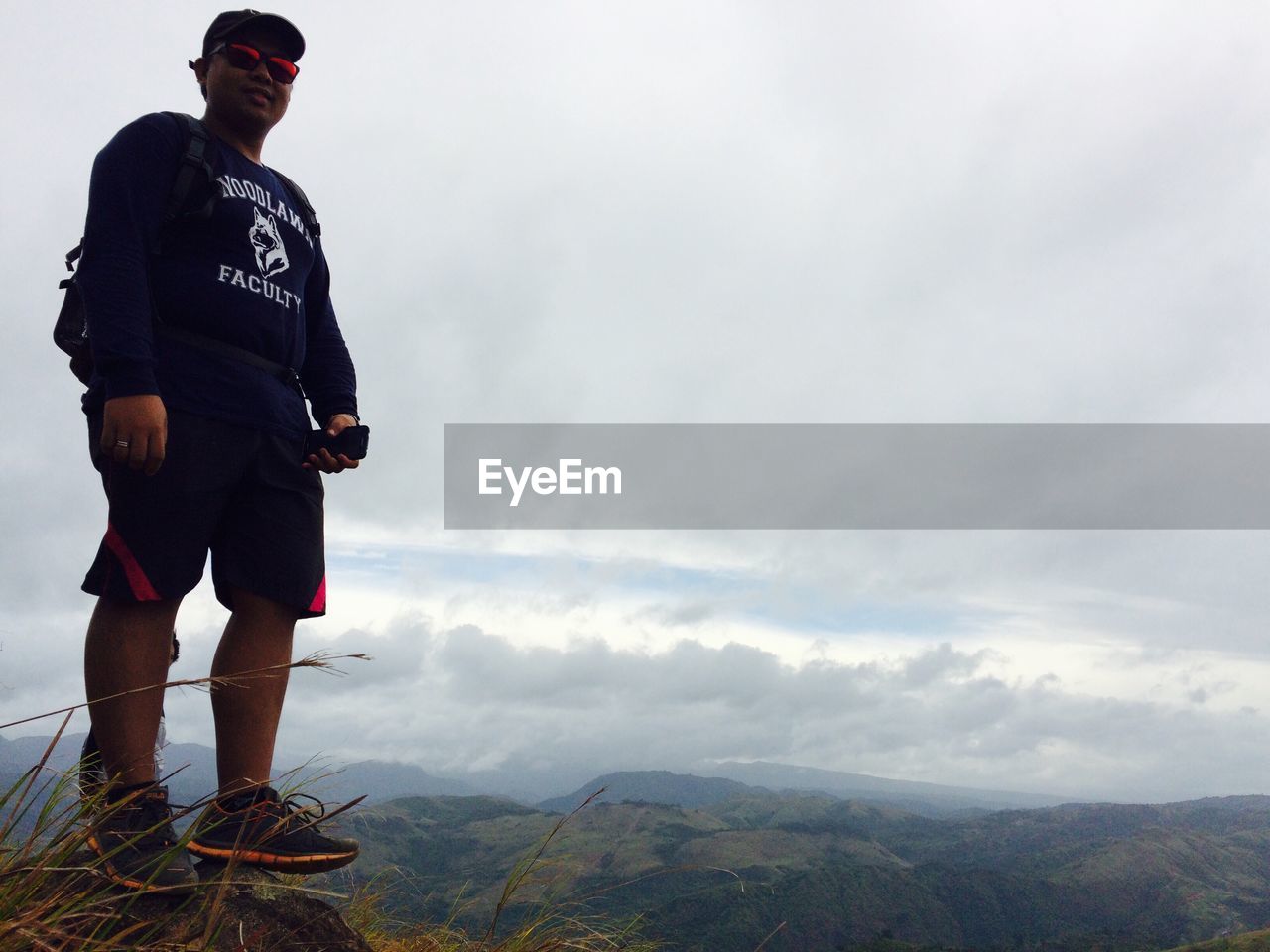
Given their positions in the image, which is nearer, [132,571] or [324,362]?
[132,571]

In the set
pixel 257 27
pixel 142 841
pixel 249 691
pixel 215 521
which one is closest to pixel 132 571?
pixel 215 521

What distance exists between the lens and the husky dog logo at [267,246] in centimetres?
371

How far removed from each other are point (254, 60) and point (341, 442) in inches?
65.8

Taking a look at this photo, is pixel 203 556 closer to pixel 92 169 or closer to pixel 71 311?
pixel 71 311

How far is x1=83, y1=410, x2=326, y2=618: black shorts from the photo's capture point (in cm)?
315

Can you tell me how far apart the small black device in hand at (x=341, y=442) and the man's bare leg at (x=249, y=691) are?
66 centimetres

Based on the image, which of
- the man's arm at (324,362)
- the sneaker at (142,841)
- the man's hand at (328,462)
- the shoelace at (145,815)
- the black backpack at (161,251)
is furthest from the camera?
the man's arm at (324,362)

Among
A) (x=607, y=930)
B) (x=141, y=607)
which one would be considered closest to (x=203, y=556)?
(x=141, y=607)

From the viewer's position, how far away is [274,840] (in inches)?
127

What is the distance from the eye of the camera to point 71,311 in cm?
345

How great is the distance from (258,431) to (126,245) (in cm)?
82

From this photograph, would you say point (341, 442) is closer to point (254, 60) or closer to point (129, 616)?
point (129, 616)

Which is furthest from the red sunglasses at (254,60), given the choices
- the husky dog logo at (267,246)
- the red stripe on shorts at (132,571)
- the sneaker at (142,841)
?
the sneaker at (142,841)

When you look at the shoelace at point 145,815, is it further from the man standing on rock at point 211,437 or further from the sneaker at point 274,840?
the sneaker at point 274,840
